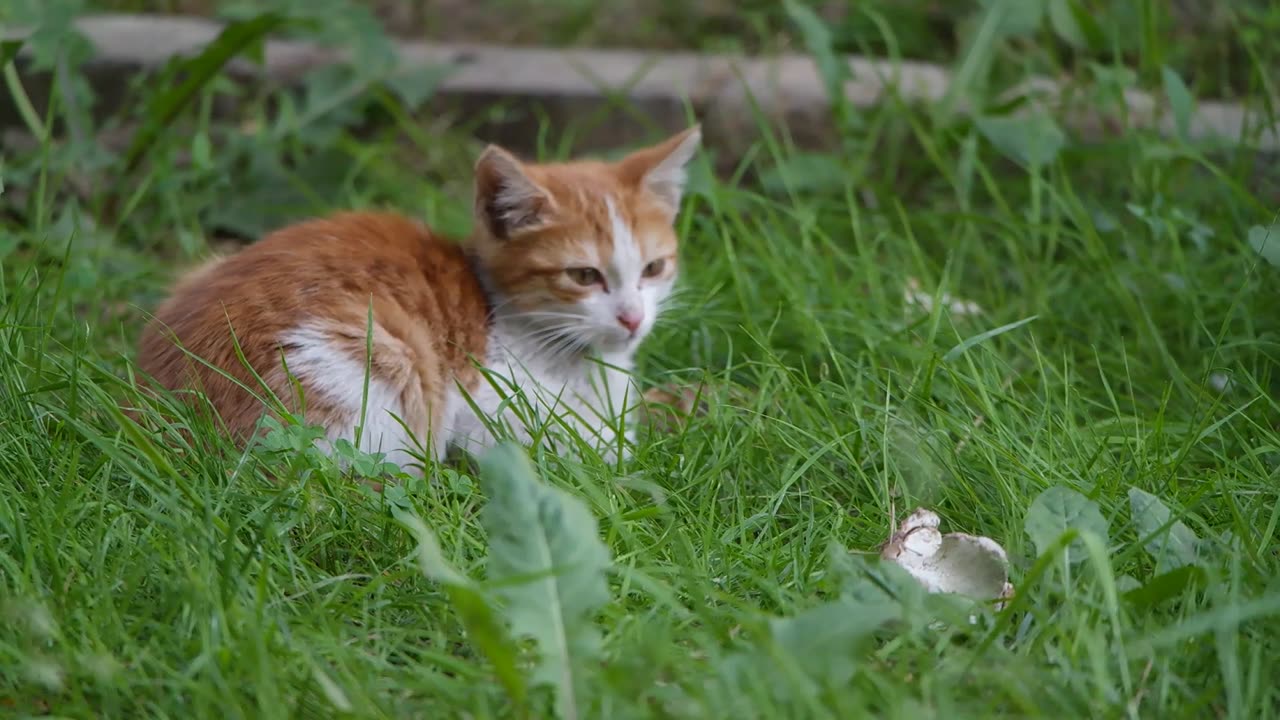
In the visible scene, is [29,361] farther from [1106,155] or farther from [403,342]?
[1106,155]

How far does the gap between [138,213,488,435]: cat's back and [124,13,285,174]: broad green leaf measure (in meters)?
0.79

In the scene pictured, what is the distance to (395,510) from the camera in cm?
192

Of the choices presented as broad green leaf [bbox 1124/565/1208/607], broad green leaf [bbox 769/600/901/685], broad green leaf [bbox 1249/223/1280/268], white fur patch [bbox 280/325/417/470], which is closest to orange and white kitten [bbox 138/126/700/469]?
white fur patch [bbox 280/325/417/470]

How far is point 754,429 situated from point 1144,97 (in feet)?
7.01

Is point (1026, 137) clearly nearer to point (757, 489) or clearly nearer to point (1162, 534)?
point (757, 489)

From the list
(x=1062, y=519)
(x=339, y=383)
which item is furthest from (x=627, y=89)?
(x=1062, y=519)

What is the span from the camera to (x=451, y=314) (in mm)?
2557

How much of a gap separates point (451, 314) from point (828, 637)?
4.27 ft

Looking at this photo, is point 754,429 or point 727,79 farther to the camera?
point 727,79

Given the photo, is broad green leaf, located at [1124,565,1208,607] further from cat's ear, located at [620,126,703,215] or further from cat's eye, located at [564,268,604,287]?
cat's ear, located at [620,126,703,215]

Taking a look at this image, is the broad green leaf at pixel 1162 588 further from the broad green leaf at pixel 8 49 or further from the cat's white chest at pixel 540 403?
the broad green leaf at pixel 8 49

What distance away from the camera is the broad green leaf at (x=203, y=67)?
3225mm

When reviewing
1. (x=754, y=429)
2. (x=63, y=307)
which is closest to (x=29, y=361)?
(x=63, y=307)

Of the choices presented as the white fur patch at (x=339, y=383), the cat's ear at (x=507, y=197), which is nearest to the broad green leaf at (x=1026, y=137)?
the cat's ear at (x=507, y=197)
